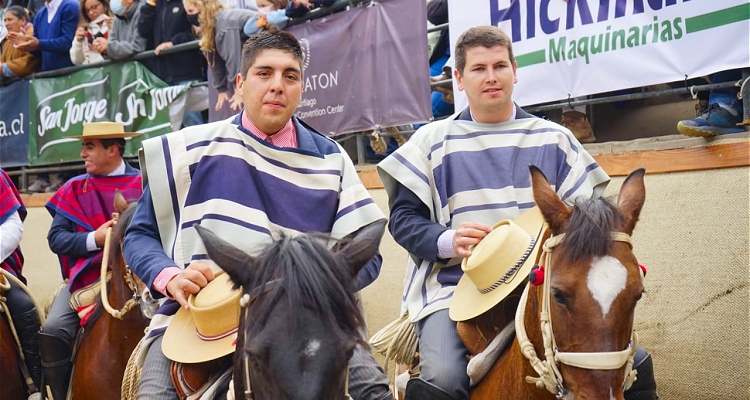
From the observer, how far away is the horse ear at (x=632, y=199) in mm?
3117

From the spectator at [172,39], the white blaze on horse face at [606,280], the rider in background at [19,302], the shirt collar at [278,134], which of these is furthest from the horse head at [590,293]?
the spectator at [172,39]

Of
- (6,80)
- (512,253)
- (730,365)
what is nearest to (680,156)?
(730,365)

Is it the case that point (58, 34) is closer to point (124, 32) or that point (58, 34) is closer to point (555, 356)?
point (124, 32)

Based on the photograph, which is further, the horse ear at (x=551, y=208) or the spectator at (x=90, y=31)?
the spectator at (x=90, y=31)

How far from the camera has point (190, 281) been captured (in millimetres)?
3172

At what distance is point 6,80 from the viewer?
13203 mm

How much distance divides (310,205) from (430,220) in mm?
795

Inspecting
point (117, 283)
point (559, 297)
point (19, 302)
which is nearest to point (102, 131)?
point (19, 302)

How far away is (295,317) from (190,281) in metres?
0.70

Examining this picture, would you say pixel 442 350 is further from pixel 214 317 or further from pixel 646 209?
pixel 646 209

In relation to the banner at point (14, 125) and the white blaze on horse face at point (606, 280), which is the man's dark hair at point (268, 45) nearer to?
the white blaze on horse face at point (606, 280)

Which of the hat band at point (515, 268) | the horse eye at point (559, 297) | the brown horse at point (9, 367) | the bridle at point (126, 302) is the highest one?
the horse eye at point (559, 297)

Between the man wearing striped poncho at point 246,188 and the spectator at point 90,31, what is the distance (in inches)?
343

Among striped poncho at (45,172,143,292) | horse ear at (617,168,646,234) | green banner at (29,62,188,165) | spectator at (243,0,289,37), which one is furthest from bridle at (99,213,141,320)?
green banner at (29,62,188,165)
